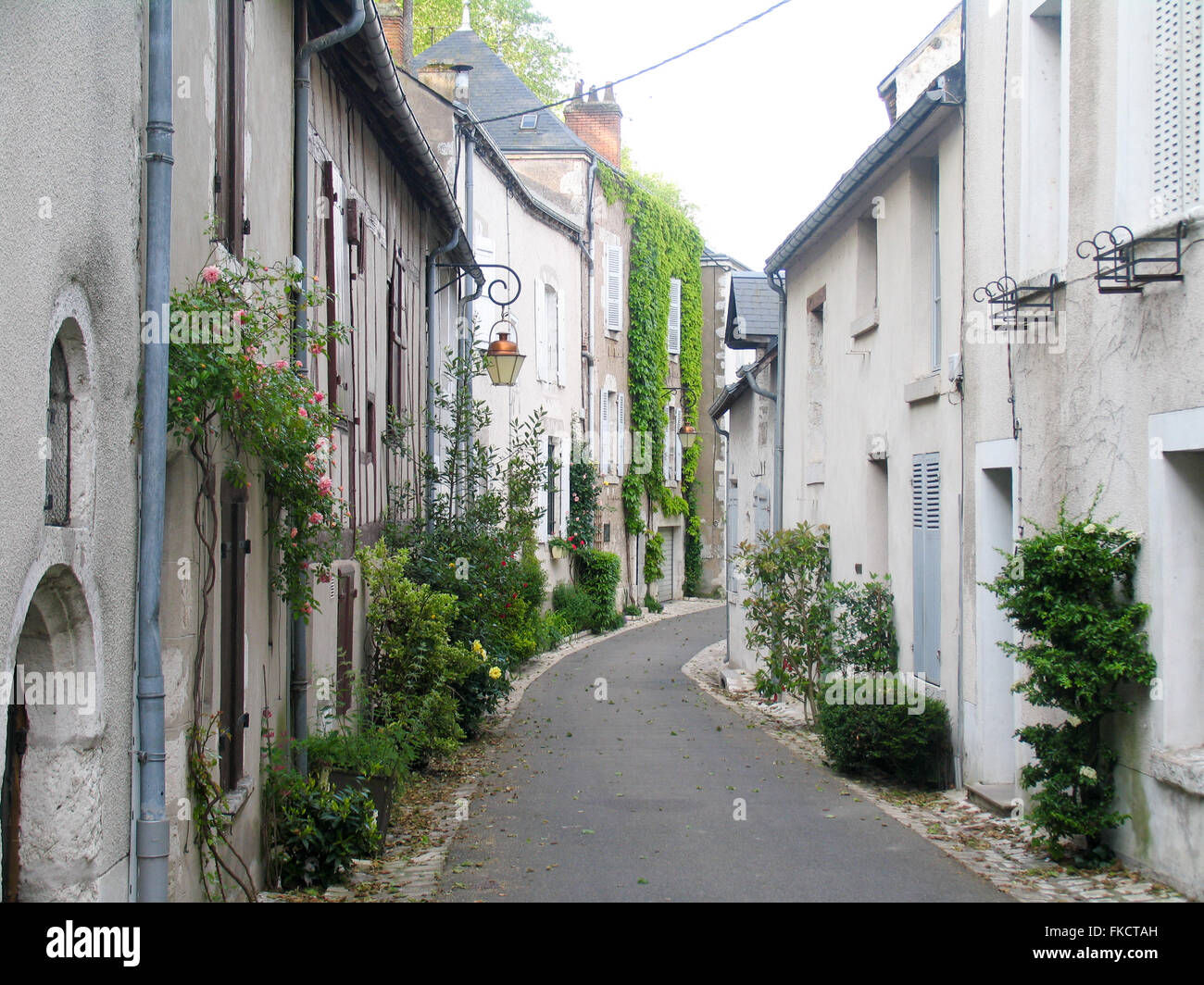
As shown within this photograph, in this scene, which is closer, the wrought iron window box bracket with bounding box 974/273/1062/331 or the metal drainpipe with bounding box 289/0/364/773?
the metal drainpipe with bounding box 289/0/364/773

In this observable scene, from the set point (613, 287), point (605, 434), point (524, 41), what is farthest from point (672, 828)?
point (524, 41)

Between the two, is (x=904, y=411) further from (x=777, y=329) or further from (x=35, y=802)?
(x=35, y=802)

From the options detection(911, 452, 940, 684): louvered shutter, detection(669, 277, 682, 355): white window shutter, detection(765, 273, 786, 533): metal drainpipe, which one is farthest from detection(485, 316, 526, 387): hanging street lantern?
detection(669, 277, 682, 355): white window shutter

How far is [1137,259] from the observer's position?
611cm

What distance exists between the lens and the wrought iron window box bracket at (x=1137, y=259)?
595cm

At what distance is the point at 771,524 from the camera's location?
56.0 ft

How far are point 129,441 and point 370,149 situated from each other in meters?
6.77

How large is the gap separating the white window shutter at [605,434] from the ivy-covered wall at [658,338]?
4.85 ft

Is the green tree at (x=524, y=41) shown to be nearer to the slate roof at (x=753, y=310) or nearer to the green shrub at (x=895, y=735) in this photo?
the slate roof at (x=753, y=310)

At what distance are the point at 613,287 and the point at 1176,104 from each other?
2329 centimetres

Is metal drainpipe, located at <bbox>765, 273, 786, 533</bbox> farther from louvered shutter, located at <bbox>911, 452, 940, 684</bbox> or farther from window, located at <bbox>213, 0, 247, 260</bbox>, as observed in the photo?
window, located at <bbox>213, 0, 247, 260</bbox>

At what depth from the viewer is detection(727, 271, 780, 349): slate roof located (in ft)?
55.9

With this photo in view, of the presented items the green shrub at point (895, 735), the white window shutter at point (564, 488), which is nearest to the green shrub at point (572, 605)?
the white window shutter at point (564, 488)

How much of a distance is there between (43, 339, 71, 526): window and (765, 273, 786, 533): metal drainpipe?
41.9 ft
